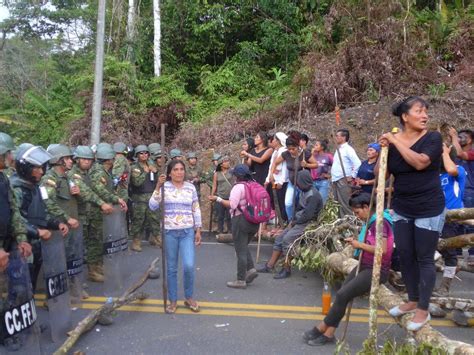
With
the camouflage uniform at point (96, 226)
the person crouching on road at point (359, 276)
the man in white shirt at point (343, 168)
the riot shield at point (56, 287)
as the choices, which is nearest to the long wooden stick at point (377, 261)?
the person crouching on road at point (359, 276)

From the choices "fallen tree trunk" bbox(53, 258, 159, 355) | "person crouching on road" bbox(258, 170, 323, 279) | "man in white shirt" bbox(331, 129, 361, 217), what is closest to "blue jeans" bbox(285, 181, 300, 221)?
"man in white shirt" bbox(331, 129, 361, 217)

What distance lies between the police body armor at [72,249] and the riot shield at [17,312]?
6.68 feet

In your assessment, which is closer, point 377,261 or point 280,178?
point 377,261

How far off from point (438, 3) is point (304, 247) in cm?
1416

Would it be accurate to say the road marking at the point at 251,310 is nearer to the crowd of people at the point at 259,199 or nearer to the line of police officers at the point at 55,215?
the crowd of people at the point at 259,199

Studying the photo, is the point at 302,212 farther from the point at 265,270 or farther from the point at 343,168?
the point at 343,168

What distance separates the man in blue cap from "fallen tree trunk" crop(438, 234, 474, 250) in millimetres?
2039

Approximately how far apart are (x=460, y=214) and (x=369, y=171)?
92.2 inches

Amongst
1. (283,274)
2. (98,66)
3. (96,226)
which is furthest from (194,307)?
(98,66)

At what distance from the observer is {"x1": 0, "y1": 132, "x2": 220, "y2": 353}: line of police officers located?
A: 4246mm

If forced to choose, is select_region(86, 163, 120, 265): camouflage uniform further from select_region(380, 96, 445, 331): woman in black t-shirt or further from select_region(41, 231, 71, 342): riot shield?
select_region(380, 96, 445, 331): woman in black t-shirt

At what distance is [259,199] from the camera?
682 cm

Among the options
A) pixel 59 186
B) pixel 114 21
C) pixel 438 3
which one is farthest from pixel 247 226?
pixel 114 21

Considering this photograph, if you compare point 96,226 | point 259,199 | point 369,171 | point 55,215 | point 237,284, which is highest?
point 369,171
